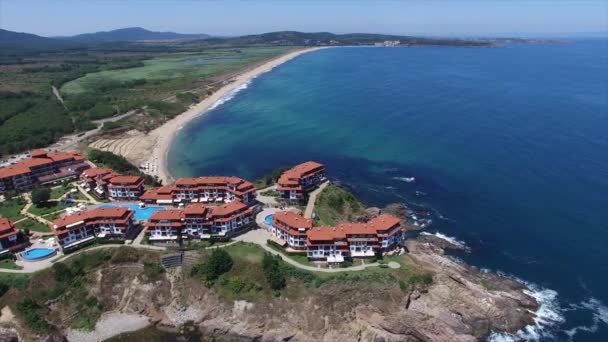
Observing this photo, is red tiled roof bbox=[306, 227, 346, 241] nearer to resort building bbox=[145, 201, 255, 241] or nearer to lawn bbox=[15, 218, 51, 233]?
resort building bbox=[145, 201, 255, 241]

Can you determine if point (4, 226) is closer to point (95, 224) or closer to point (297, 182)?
point (95, 224)

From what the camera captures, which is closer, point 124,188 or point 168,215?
point 168,215

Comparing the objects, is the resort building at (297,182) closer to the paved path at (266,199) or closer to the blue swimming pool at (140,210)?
the paved path at (266,199)

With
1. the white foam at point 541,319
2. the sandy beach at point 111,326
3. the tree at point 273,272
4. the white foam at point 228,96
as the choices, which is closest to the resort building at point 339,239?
the tree at point 273,272

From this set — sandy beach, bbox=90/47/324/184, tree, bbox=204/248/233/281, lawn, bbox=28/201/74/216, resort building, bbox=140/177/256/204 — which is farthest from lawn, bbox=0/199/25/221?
tree, bbox=204/248/233/281

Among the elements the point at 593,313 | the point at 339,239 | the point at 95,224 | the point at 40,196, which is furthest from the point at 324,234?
the point at 40,196

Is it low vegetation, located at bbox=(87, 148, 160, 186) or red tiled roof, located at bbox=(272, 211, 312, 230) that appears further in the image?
low vegetation, located at bbox=(87, 148, 160, 186)

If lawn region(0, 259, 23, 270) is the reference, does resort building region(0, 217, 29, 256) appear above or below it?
above
